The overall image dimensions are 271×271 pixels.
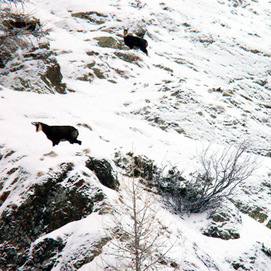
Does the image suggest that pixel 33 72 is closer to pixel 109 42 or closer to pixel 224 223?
pixel 109 42

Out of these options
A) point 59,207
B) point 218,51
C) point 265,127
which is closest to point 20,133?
point 59,207

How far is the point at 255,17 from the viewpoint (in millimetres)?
32094

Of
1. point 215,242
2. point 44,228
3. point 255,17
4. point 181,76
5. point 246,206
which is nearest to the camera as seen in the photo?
point 44,228

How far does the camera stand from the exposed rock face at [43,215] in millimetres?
3967

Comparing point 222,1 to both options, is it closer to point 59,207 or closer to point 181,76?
point 181,76

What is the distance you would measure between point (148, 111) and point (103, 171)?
560cm

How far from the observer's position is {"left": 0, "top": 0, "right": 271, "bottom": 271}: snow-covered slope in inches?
186

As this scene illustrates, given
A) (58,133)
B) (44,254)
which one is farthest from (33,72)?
(44,254)

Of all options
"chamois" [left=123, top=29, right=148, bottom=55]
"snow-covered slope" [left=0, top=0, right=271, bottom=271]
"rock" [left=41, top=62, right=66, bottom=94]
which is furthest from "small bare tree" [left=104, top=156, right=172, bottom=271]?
"chamois" [left=123, top=29, right=148, bottom=55]

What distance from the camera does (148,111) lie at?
1059cm

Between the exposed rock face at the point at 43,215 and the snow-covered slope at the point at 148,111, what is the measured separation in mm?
79

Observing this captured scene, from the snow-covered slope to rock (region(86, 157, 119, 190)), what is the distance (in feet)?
0.55

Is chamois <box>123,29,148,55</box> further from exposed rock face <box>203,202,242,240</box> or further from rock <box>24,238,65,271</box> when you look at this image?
rock <box>24,238,65,271</box>

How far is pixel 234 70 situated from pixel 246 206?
14.4 metres
